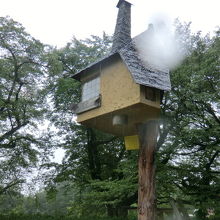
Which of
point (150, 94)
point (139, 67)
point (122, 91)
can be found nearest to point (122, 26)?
point (139, 67)

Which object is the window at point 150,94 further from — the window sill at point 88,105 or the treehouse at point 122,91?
the window sill at point 88,105

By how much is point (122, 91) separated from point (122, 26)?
2.54 metres

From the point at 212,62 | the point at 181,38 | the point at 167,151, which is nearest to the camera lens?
the point at 212,62

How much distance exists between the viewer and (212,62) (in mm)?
7242

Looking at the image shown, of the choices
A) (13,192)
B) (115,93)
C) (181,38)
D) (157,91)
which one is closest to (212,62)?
(181,38)

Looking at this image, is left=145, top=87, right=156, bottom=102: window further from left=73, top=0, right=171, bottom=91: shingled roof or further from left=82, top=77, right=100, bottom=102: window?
left=82, top=77, right=100, bottom=102: window

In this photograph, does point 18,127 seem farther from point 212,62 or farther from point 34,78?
point 212,62

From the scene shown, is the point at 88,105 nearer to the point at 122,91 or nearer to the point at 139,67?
the point at 122,91

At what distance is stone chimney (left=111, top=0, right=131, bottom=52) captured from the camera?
6.84 metres

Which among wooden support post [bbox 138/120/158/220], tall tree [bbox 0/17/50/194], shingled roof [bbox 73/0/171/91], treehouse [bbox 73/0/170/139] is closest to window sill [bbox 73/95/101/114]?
treehouse [bbox 73/0/170/139]

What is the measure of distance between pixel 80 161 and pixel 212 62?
25.5 feet

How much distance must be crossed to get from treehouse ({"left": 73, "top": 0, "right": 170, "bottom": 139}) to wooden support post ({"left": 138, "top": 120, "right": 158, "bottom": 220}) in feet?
0.85

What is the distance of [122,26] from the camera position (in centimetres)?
729

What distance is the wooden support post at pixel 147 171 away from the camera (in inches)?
218
